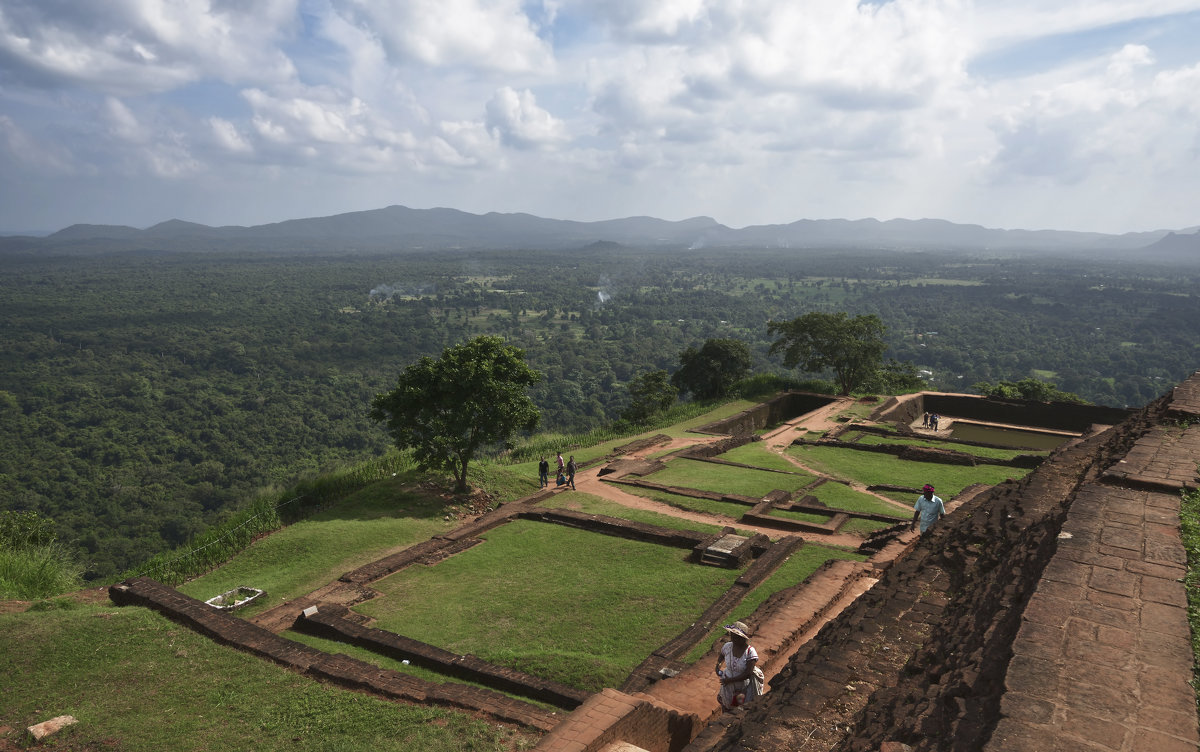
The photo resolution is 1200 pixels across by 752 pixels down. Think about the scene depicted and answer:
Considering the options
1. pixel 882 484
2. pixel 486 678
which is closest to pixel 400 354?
pixel 882 484

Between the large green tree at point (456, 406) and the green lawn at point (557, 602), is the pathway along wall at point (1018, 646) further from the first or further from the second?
the large green tree at point (456, 406)

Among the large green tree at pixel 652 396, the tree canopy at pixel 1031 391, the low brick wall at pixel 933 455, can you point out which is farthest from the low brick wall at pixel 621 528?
the tree canopy at pixel 1031 391

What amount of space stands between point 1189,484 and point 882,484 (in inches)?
425

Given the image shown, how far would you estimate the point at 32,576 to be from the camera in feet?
42.7

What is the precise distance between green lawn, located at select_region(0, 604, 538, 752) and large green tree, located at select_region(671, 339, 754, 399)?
3256 cm

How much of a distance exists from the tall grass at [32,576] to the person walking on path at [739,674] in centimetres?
1227

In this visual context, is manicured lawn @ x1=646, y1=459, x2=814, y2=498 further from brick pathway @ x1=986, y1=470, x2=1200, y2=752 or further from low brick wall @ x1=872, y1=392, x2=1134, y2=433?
low brick wall @ x1=872, y1=392, x2=1134, y2=433

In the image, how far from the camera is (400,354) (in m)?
87.8

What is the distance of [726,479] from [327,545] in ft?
33.9

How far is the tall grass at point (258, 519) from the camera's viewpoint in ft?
45.1

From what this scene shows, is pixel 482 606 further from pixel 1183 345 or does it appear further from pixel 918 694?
pixel 1183 345

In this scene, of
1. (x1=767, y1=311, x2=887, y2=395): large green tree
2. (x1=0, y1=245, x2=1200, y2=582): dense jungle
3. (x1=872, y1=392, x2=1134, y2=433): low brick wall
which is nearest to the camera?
(x1=872, y1=392, x2=1134, y2=433): low brick wall

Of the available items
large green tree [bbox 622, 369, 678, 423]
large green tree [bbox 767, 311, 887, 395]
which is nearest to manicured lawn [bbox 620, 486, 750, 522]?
large green tree [bbox 622, 369, 678, 423]

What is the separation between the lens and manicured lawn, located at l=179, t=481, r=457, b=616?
1291 centimetres
